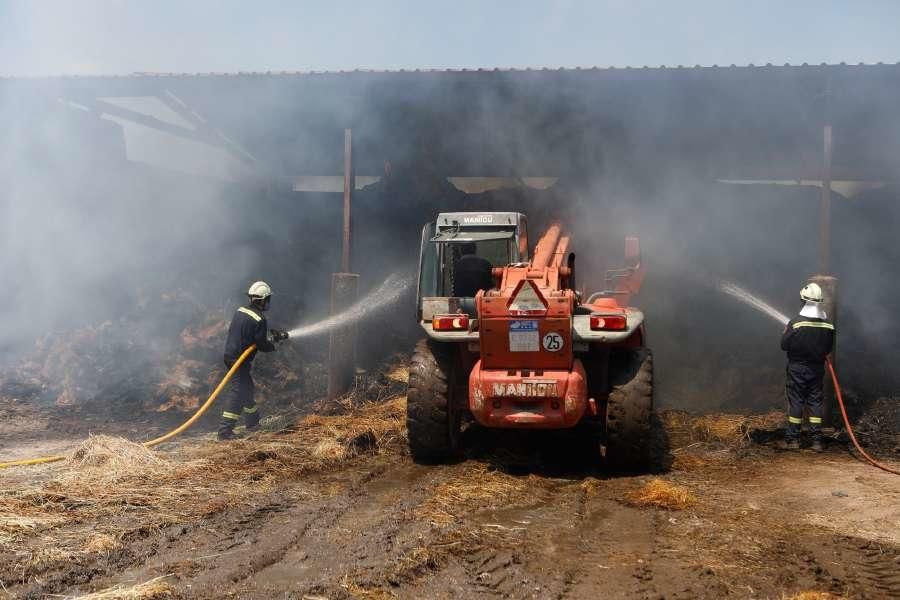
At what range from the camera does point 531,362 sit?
269 inches

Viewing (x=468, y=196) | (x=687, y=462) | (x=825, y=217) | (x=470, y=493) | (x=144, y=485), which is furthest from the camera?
(x=468, y=196)

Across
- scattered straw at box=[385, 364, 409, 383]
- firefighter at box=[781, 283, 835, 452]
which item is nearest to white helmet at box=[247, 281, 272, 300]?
scattered straw at box=[385, 364, 409, 383]

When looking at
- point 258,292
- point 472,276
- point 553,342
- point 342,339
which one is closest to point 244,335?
point 258,292

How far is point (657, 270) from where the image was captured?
1370 cm

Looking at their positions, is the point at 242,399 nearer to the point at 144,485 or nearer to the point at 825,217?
the point at 144,485

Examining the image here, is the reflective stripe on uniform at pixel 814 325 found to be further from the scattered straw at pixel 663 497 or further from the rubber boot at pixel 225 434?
the rubber boot at pixel 225 434

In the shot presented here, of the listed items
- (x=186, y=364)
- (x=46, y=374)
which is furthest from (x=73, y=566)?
(x=46, y=374)

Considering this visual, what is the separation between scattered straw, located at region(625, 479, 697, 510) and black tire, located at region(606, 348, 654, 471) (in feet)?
2.05

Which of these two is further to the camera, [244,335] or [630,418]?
[244,335]

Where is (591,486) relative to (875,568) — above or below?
below

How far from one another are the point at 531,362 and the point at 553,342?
0.27 meters

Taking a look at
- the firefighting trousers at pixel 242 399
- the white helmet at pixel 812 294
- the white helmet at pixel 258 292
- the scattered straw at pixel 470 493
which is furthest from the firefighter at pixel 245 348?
the white helmet at pixel 812 294

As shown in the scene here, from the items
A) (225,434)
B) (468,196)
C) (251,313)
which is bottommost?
(225,434)

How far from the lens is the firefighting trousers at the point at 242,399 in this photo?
364 inches
